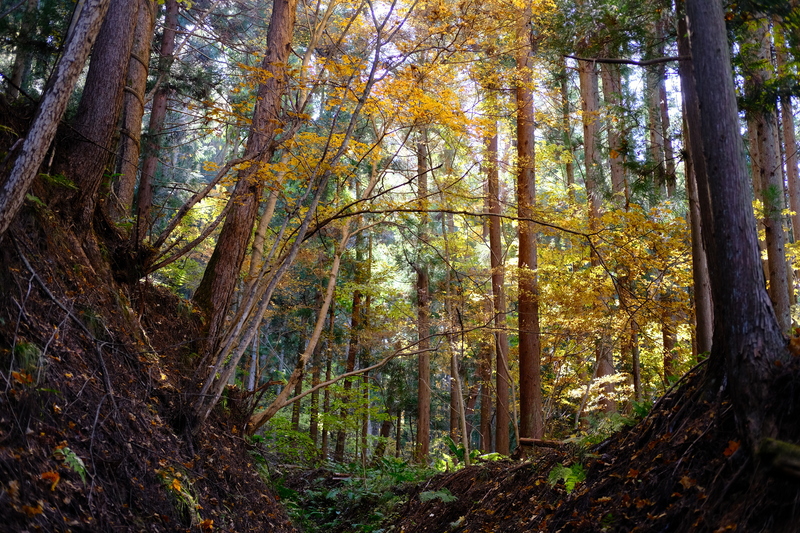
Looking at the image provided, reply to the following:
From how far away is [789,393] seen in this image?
3330mm

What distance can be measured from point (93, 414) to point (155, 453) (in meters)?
0.67

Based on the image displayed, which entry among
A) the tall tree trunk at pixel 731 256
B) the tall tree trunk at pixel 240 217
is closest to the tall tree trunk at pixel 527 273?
the tall tree trunk at pixel 240 217

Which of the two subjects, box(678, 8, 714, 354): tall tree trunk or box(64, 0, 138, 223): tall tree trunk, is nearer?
box(678, 8, 714, 354): tall tree trunk

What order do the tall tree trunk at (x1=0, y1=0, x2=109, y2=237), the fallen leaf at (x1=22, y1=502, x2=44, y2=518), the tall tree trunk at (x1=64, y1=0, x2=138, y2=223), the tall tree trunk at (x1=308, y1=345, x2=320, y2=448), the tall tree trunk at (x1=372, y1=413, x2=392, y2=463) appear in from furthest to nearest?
the tall tree trunk at (x1=308, y1=345, x2=320, y2=448), the tall tree trunk at (x1=372, y1=413, x2=392, y2=463), the tall tree trunk at (x1=64, y1=0, x2=138, y2=223), the tall tree trunk at (x1=0, y1=0, x2=109, y2=237), the fallen leaf at (x1=22, y1=502, x2=44, y2=518)

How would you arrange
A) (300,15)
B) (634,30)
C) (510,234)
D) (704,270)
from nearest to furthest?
1. (634,30)
2. (704,270)
3. (300,15)
4. (510,234)

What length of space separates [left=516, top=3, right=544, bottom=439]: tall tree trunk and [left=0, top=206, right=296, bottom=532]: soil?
19.0ft

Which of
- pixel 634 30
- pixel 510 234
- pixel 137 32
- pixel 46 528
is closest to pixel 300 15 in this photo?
pixel 137 32

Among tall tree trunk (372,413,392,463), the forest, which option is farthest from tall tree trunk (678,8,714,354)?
tall tree trunk (372,413,392,463)

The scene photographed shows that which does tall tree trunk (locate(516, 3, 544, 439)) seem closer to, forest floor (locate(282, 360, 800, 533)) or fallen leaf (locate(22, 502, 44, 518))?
forest floor (locate(282, 360, 800, 533))

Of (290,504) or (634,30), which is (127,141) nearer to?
(290,504)

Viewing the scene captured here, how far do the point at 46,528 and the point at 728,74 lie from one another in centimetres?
508

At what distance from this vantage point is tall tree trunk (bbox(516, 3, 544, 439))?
35.1 ft

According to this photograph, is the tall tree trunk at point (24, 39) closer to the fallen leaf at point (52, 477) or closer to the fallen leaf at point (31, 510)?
the fallen leaf at point (52, 477)

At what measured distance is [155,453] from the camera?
14.4 ft
